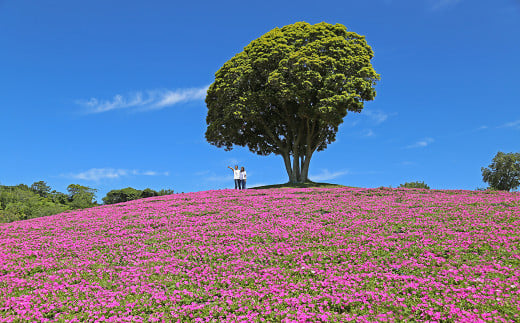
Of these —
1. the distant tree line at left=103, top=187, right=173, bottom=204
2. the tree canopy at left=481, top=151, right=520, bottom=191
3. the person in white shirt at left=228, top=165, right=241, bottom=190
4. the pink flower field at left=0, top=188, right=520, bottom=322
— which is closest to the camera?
the pink flower field at left=0, top=188, right=520, bottom=322

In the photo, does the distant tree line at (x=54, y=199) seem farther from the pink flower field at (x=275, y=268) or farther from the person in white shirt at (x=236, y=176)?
the pink flower field at (x=275, y=268)

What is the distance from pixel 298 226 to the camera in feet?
51.0

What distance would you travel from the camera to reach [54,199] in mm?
59969

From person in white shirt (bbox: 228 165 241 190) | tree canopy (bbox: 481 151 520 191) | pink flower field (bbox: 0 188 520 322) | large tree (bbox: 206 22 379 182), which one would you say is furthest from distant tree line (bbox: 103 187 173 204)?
tree canopy (bbox: 481 151 520 191)

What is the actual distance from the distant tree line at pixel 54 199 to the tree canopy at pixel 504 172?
47522mm

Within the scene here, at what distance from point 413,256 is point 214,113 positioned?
33239 millimetres

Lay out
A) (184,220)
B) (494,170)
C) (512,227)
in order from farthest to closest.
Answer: (494,170), (184,220), (512,227)

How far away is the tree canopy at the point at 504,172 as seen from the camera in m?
54.1

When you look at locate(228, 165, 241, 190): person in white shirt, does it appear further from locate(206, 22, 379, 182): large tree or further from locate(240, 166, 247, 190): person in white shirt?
locate(206, 22, 379, 182): large tree

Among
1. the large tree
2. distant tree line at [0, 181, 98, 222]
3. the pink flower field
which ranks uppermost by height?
the large tree

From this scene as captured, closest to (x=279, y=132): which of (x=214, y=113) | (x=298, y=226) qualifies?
(x=214, y=113)

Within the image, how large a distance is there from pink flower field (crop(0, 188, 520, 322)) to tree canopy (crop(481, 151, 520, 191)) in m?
42.7

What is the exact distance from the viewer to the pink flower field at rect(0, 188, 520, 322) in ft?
27.3

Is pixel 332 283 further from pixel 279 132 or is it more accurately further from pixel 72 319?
pixel 279 132
